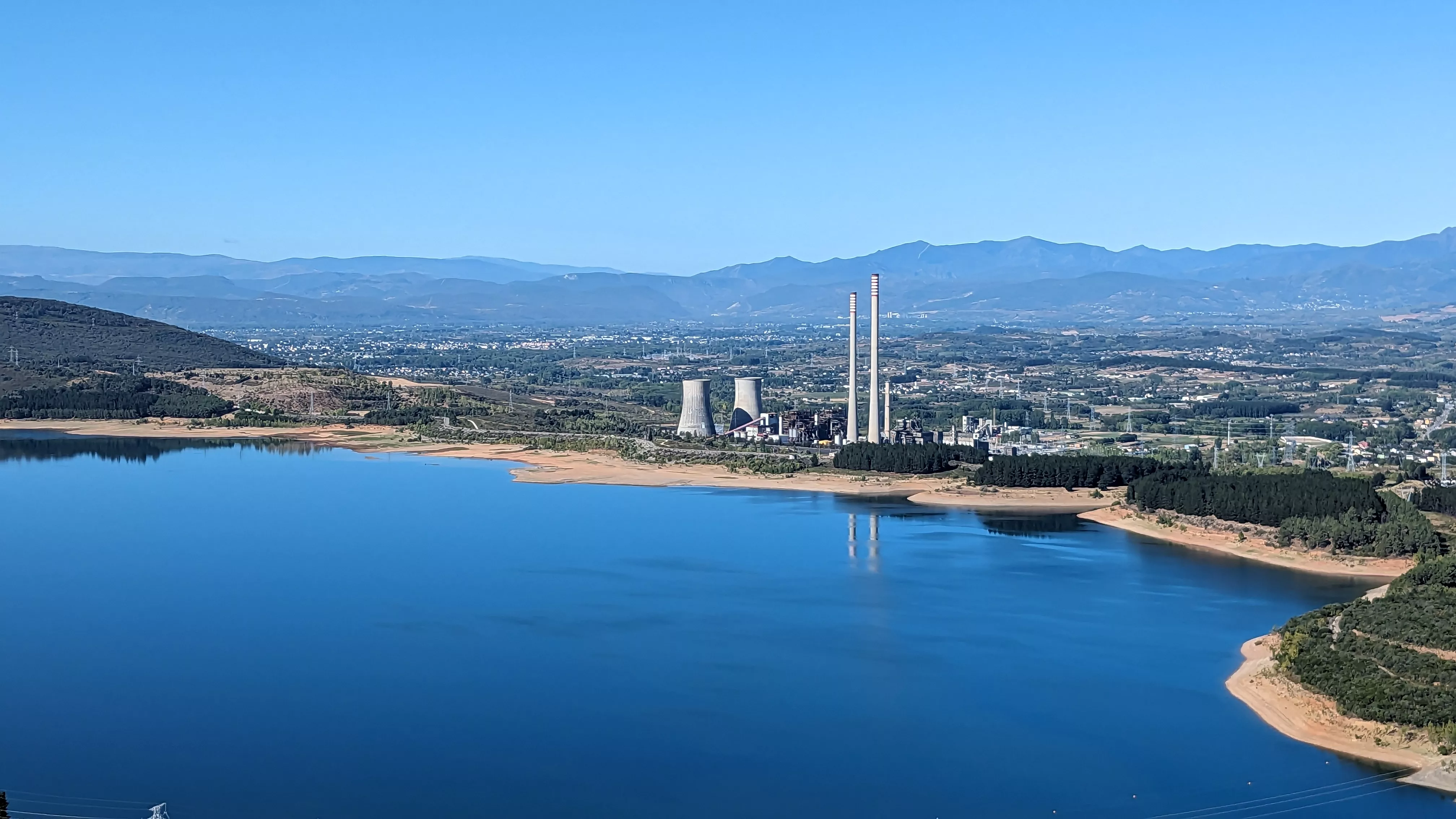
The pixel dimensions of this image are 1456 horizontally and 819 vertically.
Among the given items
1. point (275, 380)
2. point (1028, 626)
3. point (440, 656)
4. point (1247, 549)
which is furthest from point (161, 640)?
point (275, 380)

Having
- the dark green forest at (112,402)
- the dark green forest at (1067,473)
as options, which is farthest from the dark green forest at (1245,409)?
the dark green forest at (112,402)

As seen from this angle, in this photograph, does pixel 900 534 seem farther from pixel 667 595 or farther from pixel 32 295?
pixel 32 295

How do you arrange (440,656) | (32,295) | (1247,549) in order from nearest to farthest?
(440,656) < (1247,549) < (32,295)

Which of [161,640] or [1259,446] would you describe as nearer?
[161,640]

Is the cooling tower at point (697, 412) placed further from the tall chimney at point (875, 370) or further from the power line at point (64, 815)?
the power line at point (64, 815)

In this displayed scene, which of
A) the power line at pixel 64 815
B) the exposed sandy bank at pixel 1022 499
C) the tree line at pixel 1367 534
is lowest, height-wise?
the power line at pixel 64 815

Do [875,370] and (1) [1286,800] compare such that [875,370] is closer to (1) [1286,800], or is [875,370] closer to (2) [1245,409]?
(2) [1245,409]

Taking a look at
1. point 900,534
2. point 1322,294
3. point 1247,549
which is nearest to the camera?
point 1247,549

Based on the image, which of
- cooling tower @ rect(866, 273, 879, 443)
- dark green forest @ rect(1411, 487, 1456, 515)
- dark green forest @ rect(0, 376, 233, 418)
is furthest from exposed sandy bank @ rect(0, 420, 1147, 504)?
dark green forest @ rect(1411, 487, 1456, 515)
